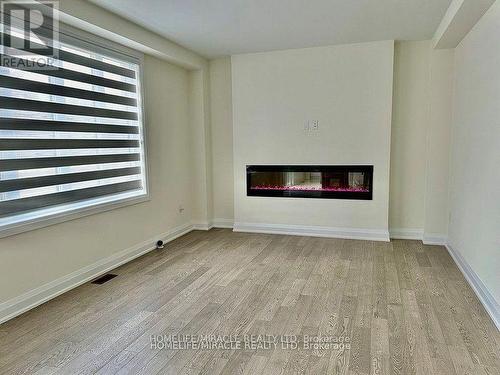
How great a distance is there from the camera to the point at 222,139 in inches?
206

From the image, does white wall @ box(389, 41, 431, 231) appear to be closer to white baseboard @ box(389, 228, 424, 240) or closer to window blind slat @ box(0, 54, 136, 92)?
white baseboard @ box(389, 228, 424, 240)

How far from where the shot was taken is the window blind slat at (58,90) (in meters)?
2.59

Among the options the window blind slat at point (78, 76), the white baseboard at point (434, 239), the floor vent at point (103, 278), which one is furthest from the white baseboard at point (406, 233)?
the window blind slat at point (78, 76)

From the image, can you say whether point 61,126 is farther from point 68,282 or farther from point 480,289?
point 480,289

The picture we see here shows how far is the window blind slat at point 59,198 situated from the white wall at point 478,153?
11.6 ft

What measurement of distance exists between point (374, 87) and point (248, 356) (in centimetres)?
364

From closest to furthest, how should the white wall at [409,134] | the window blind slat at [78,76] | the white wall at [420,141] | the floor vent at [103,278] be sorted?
the window blind slat at [78,76] → the floor vent at [103,278] → the white wall at [420,141] → the white wall at [409,134]

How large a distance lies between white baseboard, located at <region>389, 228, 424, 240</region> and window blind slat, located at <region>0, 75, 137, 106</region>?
375cm

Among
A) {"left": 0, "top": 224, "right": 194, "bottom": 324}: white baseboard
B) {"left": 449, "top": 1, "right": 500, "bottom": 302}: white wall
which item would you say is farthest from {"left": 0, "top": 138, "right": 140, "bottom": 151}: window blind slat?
{"left": 449, "top": 1, "right": 500, "bottom": 302}: white wall

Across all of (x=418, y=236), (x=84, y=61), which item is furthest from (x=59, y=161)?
(x=418, y=236)

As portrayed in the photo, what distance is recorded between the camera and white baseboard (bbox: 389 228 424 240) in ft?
14.8

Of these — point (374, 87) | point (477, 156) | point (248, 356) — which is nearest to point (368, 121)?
point (374, 87)

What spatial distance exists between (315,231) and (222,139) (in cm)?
198

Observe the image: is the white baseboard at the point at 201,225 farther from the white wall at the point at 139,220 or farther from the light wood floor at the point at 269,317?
the light wood floor at the point at 269,317
